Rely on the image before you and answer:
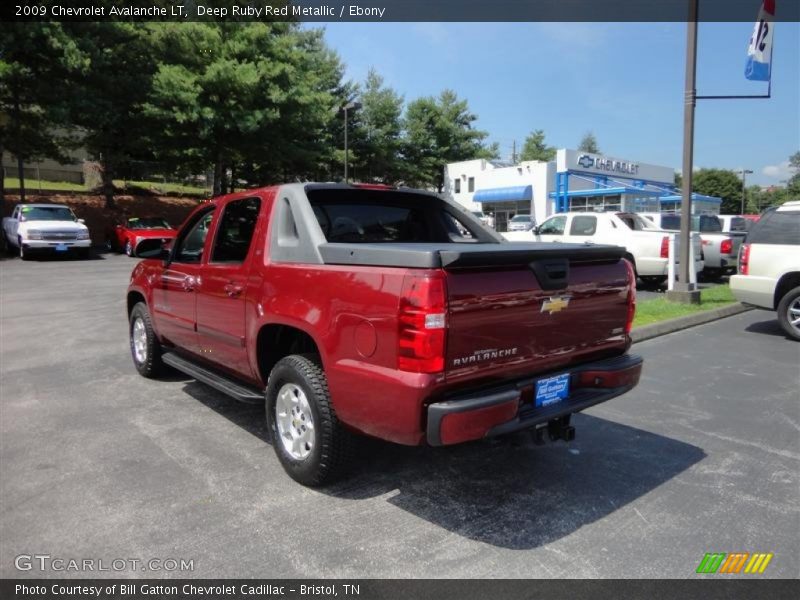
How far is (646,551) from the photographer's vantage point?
112 inches

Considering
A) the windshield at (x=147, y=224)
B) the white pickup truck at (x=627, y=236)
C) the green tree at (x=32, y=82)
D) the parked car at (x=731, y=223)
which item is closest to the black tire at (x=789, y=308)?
the white pickup truck at (x=627, y=236)

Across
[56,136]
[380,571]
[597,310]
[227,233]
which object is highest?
[56,136]

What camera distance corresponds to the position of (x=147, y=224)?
22.1m

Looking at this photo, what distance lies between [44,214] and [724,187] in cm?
8544

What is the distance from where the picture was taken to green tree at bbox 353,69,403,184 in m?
42.0

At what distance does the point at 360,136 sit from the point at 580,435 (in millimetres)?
39882

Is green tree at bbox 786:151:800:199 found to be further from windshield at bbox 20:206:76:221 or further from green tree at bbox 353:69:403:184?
windshield at bbox 20:206:76:221

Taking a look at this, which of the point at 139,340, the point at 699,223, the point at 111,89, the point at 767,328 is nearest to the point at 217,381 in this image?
the point at 139,340

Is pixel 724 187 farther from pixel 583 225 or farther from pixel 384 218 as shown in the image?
pixel 384 218

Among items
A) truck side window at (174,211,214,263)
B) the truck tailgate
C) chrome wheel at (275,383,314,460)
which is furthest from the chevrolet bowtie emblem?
truck side window at (174,211,214,263)

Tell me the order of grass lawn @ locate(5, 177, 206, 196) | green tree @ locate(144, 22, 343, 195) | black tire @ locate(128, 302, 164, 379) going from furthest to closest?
grass lawn @ locate(5, 177, 206, 196) < green tree @ locate(144, 22, 343, 195) < black tire @ locate(128, 302, 164, 379)

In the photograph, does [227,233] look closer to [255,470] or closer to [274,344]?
[274,344]

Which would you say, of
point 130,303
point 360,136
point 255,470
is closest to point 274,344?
point 255,470

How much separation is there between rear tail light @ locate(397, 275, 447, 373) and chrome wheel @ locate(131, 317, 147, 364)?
4.02 meters
